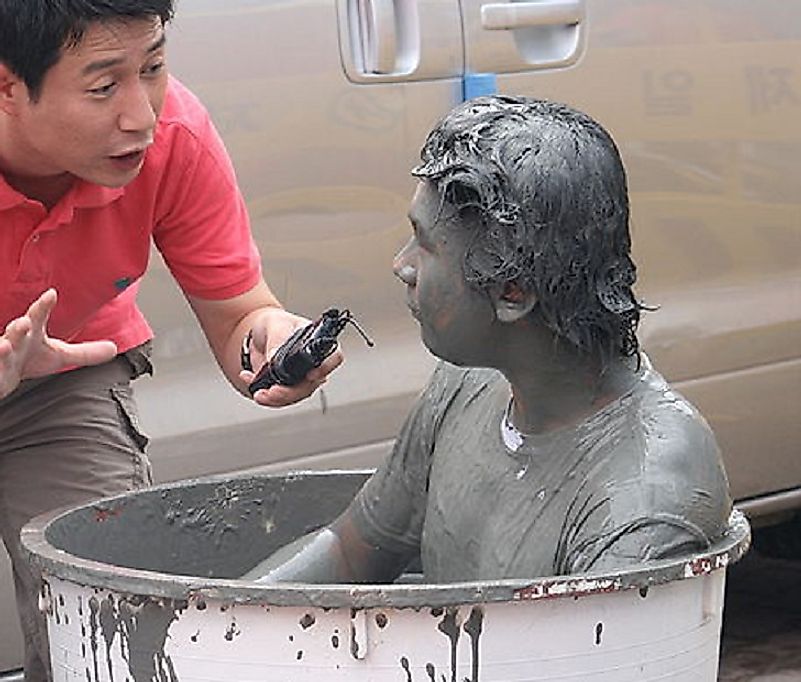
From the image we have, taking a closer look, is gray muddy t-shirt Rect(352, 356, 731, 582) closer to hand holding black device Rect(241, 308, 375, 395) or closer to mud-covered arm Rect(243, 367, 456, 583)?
mud-covered arm Rect(243, 367, 456, 583)

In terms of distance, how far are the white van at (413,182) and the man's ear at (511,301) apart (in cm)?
144

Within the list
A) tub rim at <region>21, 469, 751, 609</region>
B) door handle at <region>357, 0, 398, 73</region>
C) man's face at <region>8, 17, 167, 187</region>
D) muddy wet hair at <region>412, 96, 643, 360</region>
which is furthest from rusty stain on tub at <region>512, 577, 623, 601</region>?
door handle at <region>357, 0, 398, 73</region>

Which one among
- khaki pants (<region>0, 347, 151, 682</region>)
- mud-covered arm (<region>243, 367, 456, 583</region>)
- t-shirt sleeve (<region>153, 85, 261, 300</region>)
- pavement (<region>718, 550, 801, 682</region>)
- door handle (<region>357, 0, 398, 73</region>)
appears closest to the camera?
mud-covered arm (<region>243, 367, 456, 583</region>)

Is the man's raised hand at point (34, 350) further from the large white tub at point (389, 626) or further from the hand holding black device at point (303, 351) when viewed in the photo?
the large white tub at point (389, 626)

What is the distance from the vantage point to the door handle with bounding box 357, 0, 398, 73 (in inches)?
141

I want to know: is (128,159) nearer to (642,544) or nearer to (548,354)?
(548,354)

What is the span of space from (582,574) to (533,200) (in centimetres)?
41

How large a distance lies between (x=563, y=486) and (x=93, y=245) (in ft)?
3.31

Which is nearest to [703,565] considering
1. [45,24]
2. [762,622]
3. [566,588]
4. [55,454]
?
[566,588]

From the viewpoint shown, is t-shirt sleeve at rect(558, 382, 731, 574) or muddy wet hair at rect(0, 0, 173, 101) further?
muddy wet hair at rect(0, 0, 173, 101)

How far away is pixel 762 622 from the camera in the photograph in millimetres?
4891

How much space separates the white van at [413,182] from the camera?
3480 mm

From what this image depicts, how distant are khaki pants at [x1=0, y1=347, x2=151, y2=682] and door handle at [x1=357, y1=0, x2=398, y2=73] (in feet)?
2.98

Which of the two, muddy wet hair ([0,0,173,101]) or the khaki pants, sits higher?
muddy wet hair ([0,0,173,101])
